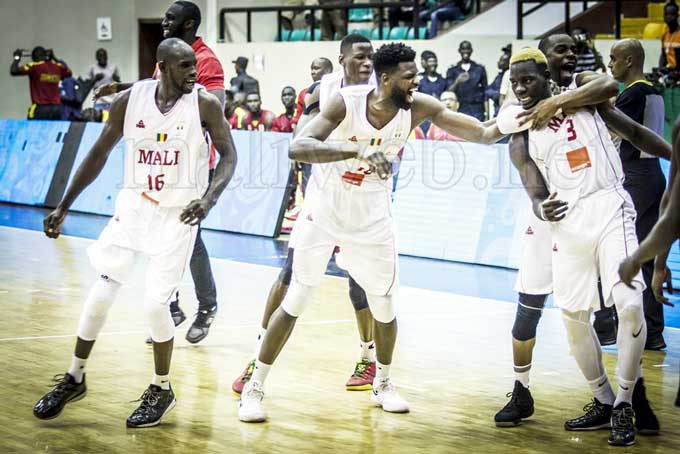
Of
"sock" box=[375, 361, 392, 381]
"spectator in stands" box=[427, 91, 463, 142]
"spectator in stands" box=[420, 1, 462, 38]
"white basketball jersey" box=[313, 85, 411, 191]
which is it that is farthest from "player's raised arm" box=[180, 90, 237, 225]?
"spectator in stands" box=[420, 1, 462, 38]

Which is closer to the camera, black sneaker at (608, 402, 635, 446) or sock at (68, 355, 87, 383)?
black sneaker at (608, 402, 635, 446)

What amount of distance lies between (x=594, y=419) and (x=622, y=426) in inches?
11.8

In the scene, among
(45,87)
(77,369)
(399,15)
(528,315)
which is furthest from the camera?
(45,87)

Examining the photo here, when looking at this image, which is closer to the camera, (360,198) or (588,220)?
(588,220)

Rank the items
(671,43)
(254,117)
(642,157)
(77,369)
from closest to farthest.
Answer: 1. (77,369)
2. (642,157)
3. (671,43)
4. (254,117)

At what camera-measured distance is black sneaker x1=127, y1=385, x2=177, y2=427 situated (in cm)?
607

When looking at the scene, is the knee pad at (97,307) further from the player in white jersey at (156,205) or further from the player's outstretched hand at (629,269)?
the player's outstretched hand at (629,269)

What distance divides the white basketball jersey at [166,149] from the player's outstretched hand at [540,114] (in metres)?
1.84

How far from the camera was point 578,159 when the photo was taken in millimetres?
6012

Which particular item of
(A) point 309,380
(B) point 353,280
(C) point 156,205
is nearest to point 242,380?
(A) point 309,380

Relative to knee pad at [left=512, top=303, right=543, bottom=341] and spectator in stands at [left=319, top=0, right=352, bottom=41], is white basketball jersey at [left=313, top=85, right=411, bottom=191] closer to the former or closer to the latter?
knee pad at [left=512, top=303, right=543, bottom=341]

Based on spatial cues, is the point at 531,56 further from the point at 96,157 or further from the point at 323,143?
the point at 96,157

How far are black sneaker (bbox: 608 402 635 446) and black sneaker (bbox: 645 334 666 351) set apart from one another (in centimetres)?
261

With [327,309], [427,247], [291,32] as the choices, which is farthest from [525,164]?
[291,32]
